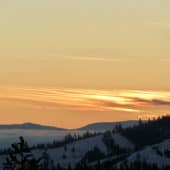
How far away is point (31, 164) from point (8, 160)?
2.72 metres

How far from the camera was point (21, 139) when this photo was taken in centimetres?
7181

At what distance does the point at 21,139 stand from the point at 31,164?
2.61 metres

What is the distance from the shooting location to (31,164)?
73562 mm

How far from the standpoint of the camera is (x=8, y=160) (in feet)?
248

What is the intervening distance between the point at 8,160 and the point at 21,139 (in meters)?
4.34
